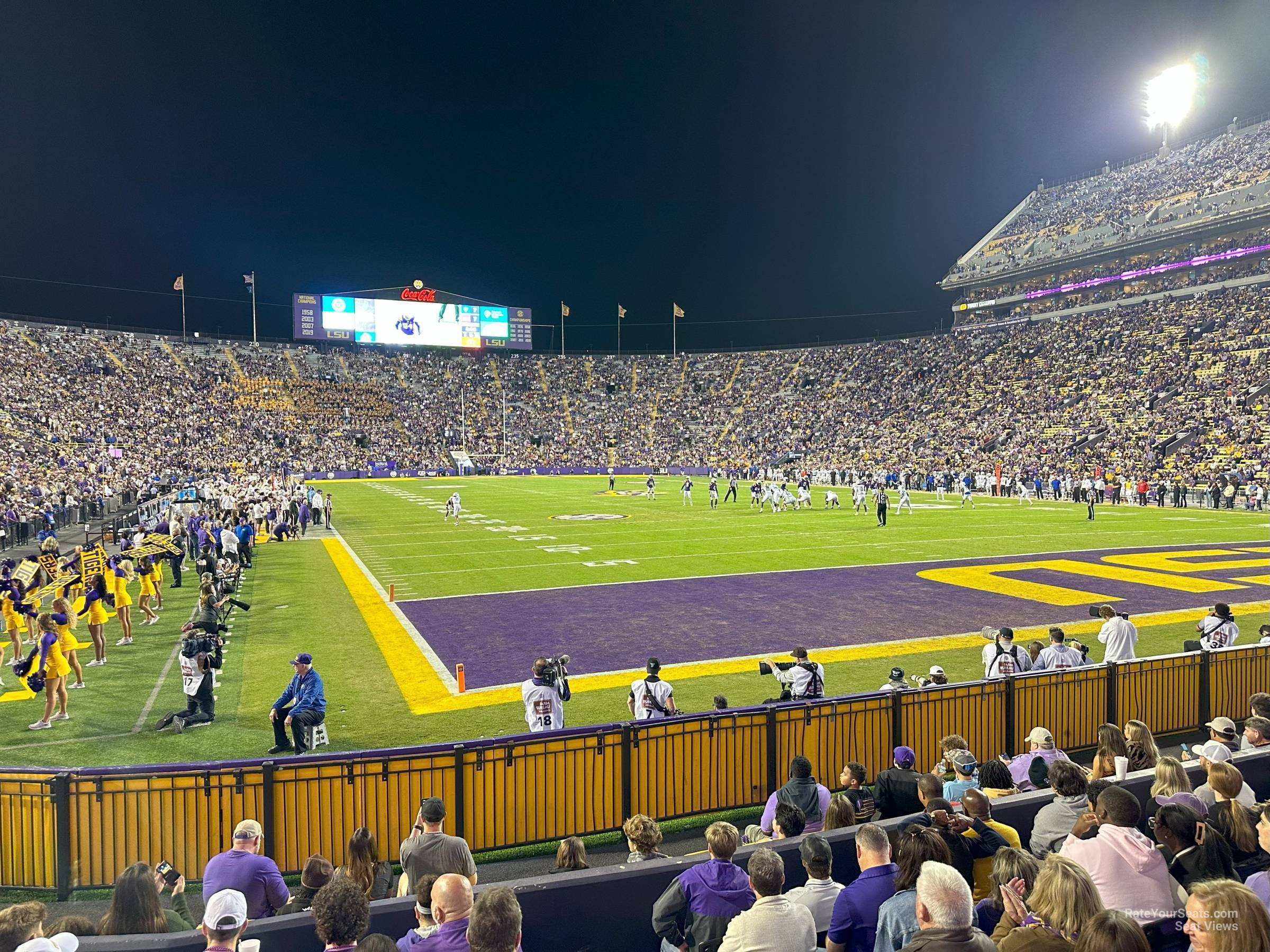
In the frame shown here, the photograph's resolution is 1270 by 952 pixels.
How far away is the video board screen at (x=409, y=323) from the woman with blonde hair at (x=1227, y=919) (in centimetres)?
9374

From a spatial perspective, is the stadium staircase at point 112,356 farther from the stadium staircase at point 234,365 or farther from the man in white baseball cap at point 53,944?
the man in white baseball cap at point 53,944

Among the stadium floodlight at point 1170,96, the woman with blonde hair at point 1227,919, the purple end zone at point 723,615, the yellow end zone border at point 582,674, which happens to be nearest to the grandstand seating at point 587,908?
the woman with blonde hair at point 1227,919

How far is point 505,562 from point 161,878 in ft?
58.3

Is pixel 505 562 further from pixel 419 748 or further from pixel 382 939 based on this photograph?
pixel 382 939

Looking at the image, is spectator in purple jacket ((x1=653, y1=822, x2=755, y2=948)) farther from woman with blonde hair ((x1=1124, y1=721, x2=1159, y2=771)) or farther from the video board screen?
the video board screen

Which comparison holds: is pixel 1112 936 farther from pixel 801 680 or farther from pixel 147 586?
pixel 147 586

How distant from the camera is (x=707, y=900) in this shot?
4125 mm

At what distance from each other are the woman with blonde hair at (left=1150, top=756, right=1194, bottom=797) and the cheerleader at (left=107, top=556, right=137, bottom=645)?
14.7 m

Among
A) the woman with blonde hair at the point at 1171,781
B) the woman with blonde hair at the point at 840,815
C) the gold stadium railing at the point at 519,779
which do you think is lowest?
the gold stadium railing at the point at 519,779

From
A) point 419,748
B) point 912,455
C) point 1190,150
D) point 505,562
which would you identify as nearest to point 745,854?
point 419,748

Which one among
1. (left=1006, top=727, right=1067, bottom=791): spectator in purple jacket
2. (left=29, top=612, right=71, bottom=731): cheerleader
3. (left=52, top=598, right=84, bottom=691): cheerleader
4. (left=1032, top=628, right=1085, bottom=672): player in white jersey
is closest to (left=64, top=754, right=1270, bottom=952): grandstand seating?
(left=1006, top=727, right=1067, bottom=791): spectator in purple jacket

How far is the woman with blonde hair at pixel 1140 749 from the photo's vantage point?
6270 mm

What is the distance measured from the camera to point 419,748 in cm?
657

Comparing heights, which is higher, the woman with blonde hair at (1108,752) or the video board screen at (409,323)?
the video board screen at (409,323)
